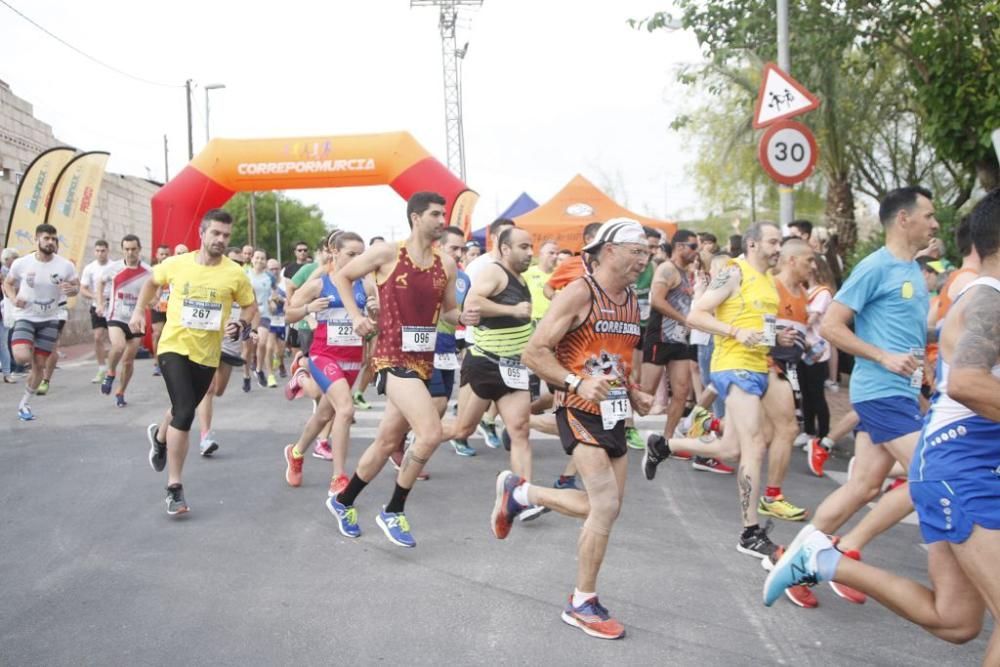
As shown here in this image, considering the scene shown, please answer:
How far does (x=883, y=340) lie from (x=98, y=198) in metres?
25.5

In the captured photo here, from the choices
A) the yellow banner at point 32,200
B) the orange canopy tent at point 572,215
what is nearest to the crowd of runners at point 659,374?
the yellow banner at point 32,200

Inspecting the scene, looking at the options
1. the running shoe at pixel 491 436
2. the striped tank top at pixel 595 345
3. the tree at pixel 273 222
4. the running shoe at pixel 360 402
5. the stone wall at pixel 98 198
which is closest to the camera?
the striped tank top at pixel 595 345

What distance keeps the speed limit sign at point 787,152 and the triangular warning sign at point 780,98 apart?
0.44ft

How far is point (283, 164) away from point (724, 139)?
21166 millimetres

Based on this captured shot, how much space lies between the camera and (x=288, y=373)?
1719 cm

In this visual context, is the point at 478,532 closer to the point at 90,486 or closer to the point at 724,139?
the point at 90,486

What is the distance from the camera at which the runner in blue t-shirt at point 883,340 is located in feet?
15.9

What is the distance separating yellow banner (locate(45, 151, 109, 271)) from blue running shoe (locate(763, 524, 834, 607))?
1685 cm

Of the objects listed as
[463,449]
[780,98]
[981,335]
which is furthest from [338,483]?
[780,98]

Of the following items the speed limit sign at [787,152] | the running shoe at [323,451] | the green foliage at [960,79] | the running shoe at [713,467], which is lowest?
the running shoe at [713,467]

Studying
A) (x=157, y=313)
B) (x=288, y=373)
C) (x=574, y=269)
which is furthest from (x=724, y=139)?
(x=574, y=269)

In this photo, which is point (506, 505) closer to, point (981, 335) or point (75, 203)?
point (981, 335)

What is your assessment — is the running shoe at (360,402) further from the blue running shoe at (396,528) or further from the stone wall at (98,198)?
the stone wall at (98,198)

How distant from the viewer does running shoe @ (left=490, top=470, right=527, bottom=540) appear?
5.07m
